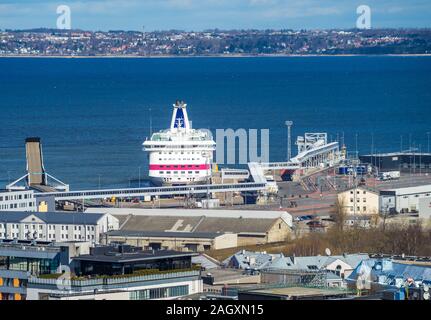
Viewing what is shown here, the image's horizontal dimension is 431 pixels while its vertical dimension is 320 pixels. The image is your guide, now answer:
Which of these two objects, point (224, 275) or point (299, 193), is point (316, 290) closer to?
point (224, 275)

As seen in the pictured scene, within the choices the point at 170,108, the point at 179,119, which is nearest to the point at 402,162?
the point at 179,119

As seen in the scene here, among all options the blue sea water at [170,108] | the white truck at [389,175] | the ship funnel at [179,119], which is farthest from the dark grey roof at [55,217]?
the ship funnel at [179,119]

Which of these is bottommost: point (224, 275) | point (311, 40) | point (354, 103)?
point (224, 275)

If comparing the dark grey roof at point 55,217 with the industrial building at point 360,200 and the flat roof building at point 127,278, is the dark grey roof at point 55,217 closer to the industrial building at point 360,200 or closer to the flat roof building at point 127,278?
the industrial building at point 360,200

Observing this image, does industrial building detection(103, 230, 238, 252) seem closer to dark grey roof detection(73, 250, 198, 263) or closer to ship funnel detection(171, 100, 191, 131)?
dark grey roof detection(73, 250, 198, 263)

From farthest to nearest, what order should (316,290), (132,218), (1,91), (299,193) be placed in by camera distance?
(1,91), (299,193), (132,218), (316,290)

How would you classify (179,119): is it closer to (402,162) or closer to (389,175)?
(389,175)

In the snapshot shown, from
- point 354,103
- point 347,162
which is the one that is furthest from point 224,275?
point 354,103
